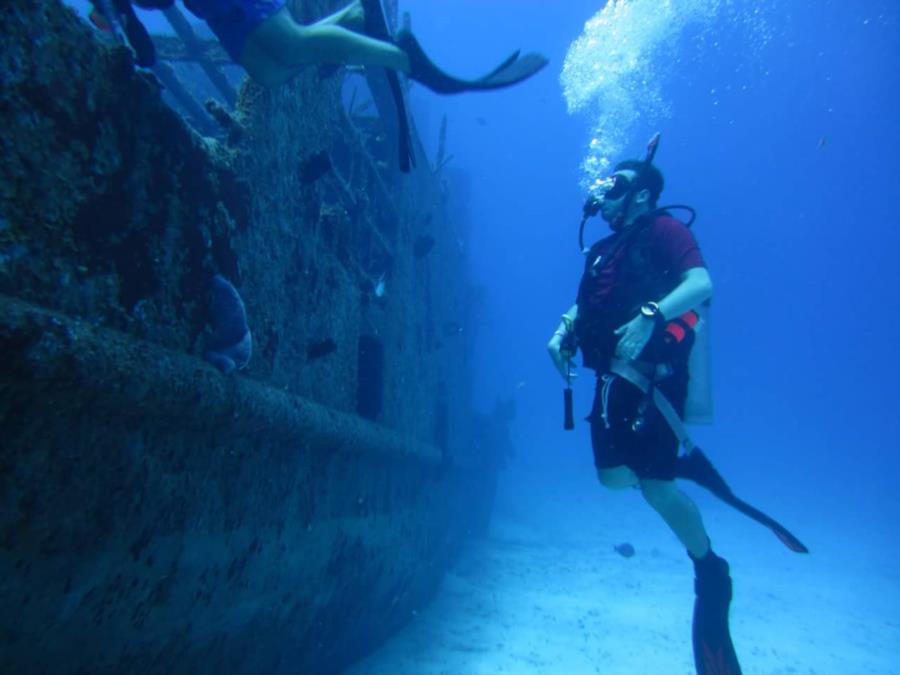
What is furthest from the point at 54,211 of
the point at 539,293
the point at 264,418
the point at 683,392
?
the point at 539,293

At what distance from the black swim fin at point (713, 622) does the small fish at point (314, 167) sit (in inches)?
144

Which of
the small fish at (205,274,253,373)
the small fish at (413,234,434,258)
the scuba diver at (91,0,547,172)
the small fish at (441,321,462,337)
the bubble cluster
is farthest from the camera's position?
the bubble cluster

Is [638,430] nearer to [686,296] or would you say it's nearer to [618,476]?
[618,476]

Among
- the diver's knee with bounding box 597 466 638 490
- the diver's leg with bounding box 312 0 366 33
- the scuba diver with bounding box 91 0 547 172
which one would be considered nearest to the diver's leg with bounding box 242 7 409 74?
the scuba diver with bounding box 91 0 547 172

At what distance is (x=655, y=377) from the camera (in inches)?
114

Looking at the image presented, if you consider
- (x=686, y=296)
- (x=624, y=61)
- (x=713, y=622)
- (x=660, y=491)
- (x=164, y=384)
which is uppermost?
(x=624, y=61)

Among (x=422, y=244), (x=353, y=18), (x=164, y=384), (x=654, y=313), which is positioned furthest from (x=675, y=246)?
(x=422, y=244)

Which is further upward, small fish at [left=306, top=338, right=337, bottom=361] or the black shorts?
small fish at [left=306, top=338, right=337, bottom=361]

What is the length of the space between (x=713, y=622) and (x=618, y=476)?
106 cm

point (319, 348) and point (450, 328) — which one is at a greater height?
point (450, 328)

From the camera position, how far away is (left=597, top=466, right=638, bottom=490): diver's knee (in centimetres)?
333

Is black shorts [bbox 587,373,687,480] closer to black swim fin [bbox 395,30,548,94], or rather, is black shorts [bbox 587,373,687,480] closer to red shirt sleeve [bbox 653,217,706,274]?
red shirt sleeve [bbox 653,217,706,274]

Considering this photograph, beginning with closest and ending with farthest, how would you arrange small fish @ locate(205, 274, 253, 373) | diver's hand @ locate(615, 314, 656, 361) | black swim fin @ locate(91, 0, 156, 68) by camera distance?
black swim fin @ locate(91, 0, 156, 68) < small fish @ locate(205, 274, 253, 373) < diver's hand @ locate(615, 314, 656, 361)

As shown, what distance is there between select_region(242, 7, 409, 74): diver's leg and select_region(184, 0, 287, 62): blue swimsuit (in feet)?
0.08
